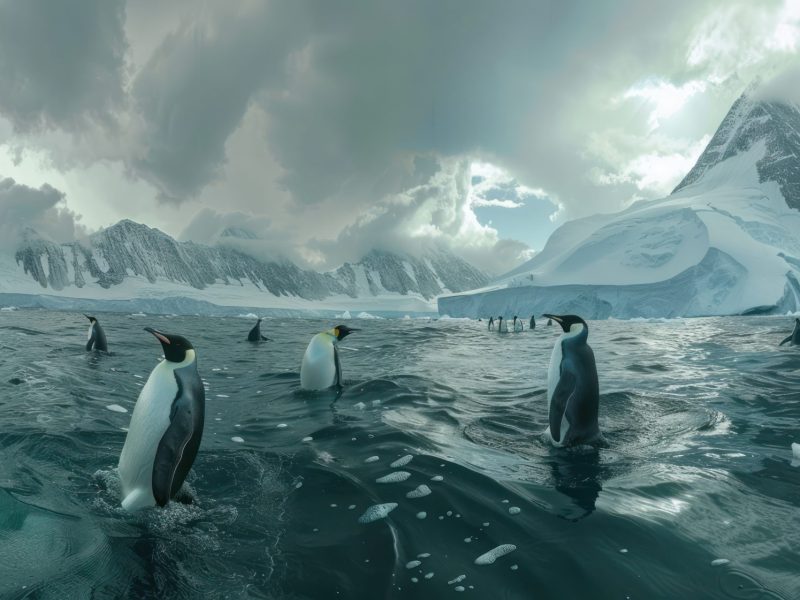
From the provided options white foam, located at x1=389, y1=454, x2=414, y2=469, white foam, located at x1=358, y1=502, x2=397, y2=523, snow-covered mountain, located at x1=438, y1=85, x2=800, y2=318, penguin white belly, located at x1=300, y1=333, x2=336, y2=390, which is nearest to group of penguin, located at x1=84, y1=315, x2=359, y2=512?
white foam, located at x1=358, y1=502, x2=397, y2=523

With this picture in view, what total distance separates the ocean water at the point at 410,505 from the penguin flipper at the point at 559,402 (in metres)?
0.43

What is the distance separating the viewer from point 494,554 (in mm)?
2984

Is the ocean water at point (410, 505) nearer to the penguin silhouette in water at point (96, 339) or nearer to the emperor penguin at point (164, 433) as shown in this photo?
the emperor penguin at point (164, 433)

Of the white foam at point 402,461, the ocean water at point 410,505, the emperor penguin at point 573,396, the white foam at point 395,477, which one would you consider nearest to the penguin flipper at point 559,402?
the emperor penguin at point 573,396

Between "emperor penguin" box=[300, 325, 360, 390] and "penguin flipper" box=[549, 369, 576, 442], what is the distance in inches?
181

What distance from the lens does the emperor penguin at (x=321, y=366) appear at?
29.3ft

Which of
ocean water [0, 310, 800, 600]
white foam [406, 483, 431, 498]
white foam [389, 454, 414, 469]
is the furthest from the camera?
white foam [389, 454, 414, 469]

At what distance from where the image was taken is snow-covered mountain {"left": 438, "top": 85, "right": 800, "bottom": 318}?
5897cm

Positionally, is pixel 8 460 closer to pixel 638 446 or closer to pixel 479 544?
pixel 479 544

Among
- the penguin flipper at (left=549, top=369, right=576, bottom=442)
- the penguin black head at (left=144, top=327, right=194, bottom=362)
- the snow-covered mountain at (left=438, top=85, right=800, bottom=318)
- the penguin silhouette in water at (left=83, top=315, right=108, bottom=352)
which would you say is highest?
the snow-covered mountain at (left=438, top=85, right=800, bottom=318)

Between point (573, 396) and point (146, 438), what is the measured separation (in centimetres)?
461

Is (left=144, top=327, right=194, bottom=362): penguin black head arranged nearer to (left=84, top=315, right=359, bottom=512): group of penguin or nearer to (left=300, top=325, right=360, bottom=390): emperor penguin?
(left=84, top=315, right=359, bottom=512): group of penguin

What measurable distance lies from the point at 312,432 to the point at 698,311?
6518 cm

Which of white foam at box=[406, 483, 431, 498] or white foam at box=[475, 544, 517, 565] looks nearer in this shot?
white foam at box=[475, 544, 517, 565]
